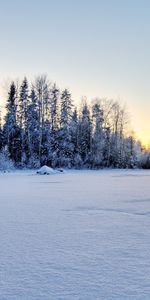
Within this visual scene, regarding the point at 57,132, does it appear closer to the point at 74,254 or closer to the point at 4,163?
the point at 4,163

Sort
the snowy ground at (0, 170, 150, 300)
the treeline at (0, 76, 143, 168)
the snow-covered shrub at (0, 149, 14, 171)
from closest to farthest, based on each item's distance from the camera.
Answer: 1. the snowy ground at (0, 170, 150, 300)
2. the snow-covered shrub at (0, 149, 14, 171)
3. the treeline at (0, 76, 143, 168)

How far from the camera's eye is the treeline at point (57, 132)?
41469 mm

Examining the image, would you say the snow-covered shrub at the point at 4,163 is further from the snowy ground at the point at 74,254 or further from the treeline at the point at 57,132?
the snowy ground at the point at 74,254

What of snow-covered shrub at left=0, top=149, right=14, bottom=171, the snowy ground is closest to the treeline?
snow-covered shrub at left=0, top=149, right=14, bottom=171

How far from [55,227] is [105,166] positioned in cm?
3968

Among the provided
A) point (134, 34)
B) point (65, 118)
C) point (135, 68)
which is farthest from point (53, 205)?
point (65, 118)

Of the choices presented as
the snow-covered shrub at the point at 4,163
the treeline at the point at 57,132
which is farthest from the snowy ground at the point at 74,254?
the treeline at the point at 57,132

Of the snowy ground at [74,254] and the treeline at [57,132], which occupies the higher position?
the treeline at [57,132]

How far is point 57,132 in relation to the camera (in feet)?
147

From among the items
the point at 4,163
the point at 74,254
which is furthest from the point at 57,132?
the point at 74,254

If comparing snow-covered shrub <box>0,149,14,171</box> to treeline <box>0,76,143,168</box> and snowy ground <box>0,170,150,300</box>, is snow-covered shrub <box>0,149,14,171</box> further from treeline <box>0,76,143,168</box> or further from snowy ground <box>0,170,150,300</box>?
snowy ground <box>0,170,150,300</box>

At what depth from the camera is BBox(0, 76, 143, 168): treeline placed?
4147cm

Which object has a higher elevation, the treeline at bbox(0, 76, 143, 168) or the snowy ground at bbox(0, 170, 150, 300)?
the treeline at bbox(0, 76, 143, 168)

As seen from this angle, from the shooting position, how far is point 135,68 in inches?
804
